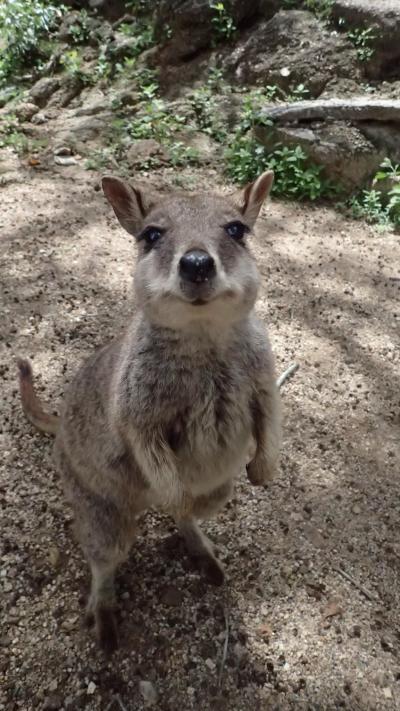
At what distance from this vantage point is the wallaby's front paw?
2.38 m

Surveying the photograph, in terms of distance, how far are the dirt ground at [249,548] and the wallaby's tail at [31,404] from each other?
26cm

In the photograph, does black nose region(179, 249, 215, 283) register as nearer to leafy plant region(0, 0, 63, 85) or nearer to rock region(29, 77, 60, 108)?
rock region(29, 77, 60, 108)

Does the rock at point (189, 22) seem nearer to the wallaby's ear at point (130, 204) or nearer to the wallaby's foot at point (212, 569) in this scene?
the wallaby's ear at point (130, 204)

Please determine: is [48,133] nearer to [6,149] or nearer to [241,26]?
[6,149]

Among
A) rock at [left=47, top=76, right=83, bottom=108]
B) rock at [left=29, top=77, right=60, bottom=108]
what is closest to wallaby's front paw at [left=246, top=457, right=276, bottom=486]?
rock at [left=47, top=76, right=83, bottom=108]

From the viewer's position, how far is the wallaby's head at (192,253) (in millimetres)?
1826

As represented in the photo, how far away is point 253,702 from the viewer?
2318mm

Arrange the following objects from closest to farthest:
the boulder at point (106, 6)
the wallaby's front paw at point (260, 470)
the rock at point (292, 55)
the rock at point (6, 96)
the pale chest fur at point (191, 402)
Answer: the pale chest fur at point (191, 402) → the wallaby's front paw at point (260, 470) → the rock at point (292, 55) → the rock at point (6, 96) → the boulder at point (106, 6)

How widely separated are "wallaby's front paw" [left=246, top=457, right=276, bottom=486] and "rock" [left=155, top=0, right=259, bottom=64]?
590cm

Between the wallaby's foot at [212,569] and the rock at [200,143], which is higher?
the rock at [200,143]

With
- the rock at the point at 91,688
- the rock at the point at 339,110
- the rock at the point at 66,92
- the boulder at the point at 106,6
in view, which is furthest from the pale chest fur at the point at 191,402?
the boulder at the point at 106,6

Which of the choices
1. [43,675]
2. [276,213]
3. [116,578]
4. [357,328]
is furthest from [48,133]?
[43,675]

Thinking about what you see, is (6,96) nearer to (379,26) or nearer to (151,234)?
(379,26)

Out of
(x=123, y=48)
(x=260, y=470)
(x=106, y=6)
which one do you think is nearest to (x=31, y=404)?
(x=260, y=470)
